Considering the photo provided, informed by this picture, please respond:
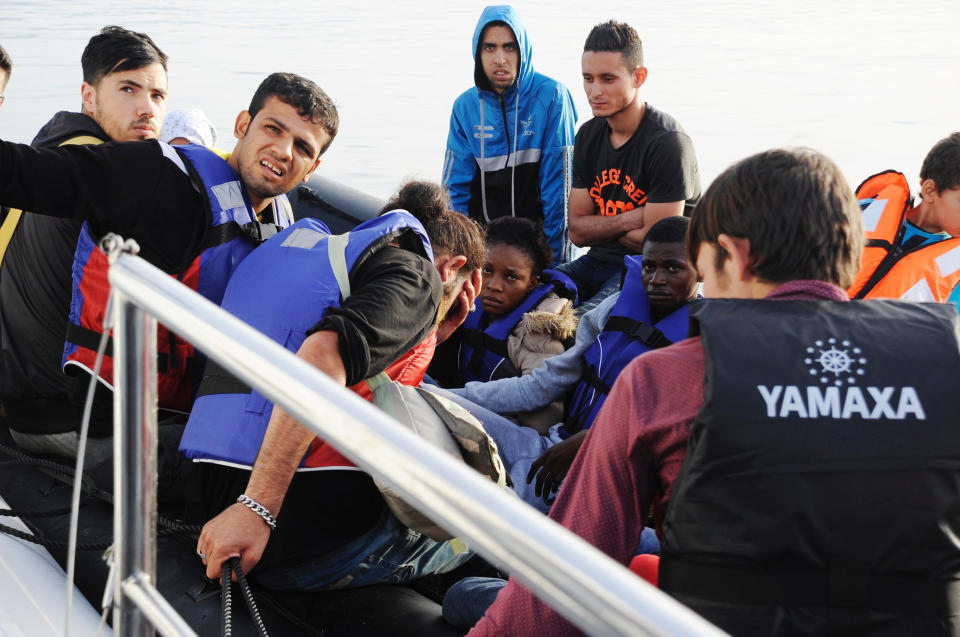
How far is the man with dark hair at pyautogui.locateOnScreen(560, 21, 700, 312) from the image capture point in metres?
3.19

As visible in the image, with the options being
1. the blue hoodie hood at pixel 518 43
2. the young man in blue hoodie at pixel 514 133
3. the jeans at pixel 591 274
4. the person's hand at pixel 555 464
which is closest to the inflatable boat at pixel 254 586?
the person's hand at pixel 555 464

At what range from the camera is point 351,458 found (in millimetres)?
716

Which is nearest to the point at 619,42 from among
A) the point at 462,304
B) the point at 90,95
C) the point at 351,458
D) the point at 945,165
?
the point at 945,165

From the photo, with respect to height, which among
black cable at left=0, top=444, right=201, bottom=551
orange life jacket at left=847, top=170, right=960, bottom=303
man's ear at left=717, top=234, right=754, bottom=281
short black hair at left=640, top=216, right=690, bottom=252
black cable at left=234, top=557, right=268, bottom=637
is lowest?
black cable at left=0, top=444, right=201, bottom=551

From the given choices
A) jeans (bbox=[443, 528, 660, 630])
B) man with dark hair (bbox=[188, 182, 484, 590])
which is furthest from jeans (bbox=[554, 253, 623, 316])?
jeans (bbox=[443, 528, 660, 630])

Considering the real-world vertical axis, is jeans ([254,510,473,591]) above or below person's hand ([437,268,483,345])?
below

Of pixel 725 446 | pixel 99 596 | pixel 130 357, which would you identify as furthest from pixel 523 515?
pixel 99 596

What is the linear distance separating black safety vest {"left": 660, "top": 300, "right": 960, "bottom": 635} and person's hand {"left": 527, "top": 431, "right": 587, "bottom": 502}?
105 centimetres

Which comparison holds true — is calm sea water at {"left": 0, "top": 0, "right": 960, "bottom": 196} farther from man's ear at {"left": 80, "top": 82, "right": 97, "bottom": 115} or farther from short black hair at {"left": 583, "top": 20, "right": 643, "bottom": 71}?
man's ear at {"left": 80, "top": 82, "right": 97, "bottom": 115}

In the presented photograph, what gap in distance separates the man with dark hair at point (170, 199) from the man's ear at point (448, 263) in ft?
1.11

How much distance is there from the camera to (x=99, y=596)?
1.75 meters

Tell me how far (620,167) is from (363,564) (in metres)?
2.06

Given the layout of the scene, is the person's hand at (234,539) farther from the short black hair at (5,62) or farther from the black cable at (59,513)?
the short black hair at (5,62)

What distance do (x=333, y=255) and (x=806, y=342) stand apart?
2.91 feet
